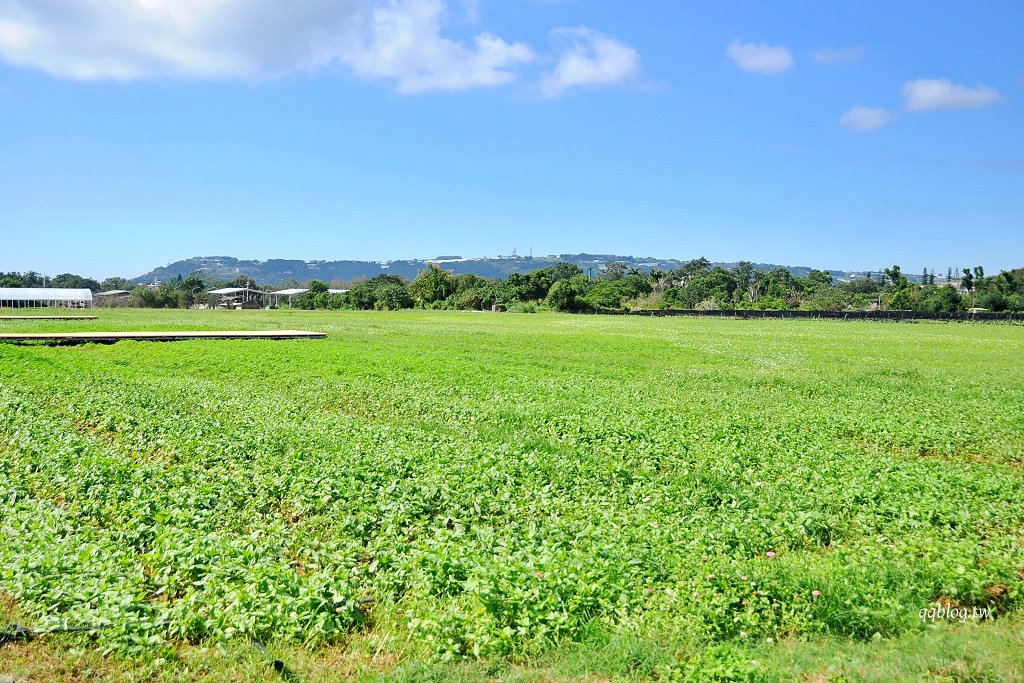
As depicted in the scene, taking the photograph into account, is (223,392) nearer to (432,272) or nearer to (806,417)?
(806,417)

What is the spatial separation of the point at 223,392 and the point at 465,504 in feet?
35.2

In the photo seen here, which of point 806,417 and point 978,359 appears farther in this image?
point 978,359

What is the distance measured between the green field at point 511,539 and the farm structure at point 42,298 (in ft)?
372

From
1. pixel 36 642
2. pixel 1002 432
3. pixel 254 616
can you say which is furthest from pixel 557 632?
pixel 1002 432

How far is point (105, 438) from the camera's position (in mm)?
12164

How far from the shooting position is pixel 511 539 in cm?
731

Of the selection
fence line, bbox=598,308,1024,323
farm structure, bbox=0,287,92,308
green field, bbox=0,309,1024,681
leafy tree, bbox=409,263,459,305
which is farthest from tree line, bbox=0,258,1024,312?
green field, bbox=0,309,1024,681

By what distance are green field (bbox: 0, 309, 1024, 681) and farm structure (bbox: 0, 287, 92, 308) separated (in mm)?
113417

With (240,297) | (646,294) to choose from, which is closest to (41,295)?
(240,297)

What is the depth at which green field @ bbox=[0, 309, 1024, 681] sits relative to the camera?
541cm

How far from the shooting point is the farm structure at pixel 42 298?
108 metres

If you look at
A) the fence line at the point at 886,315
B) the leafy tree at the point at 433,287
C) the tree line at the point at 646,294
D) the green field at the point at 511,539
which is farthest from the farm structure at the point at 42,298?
the green field at the point at 511,539

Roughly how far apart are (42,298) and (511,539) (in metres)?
128

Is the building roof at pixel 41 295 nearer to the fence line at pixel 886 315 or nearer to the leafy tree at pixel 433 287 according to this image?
the leafy tree at pixel 433 287
